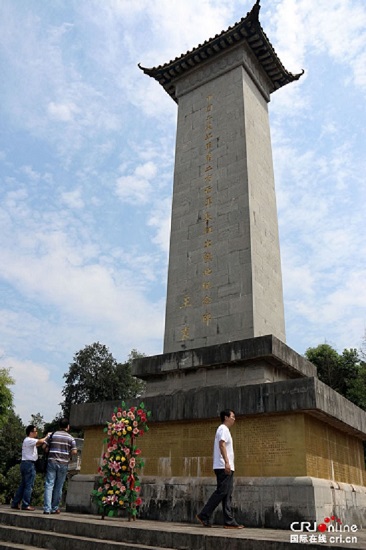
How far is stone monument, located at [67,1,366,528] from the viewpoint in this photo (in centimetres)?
634

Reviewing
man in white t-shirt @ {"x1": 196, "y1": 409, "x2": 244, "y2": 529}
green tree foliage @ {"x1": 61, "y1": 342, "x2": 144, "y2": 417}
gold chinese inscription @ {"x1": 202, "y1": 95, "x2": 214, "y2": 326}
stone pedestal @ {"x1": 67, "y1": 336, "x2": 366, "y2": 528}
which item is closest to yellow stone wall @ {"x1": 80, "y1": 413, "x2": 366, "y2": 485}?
stone pedestal @ {"x1": 67, "y1": 336, "x2": 366, "y2": 528}

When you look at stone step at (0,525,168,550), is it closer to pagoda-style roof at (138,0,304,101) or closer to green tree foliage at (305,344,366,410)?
pagoda-style roof at (138,0,304,101)

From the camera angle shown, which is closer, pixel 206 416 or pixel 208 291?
pixel 206 416

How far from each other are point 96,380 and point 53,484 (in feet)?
106

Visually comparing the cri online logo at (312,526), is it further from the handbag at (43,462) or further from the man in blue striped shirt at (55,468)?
the handbag at (43,462)

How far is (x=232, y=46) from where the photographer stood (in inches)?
468

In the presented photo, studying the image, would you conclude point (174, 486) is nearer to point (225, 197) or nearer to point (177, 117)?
point (225, 197)

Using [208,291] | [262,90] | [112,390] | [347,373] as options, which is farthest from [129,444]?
[112,390]

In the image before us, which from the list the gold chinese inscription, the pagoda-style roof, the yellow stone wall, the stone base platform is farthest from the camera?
the pagoda-style roof

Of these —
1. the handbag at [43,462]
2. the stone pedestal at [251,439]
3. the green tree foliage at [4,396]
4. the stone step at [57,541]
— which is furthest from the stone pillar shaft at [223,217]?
the green tree foliage at [4,396]

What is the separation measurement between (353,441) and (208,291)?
3922mm

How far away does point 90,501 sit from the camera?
7.77m

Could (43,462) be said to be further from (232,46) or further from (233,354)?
(232,46)

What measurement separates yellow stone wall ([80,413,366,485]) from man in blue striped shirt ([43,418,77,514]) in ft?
4.40
